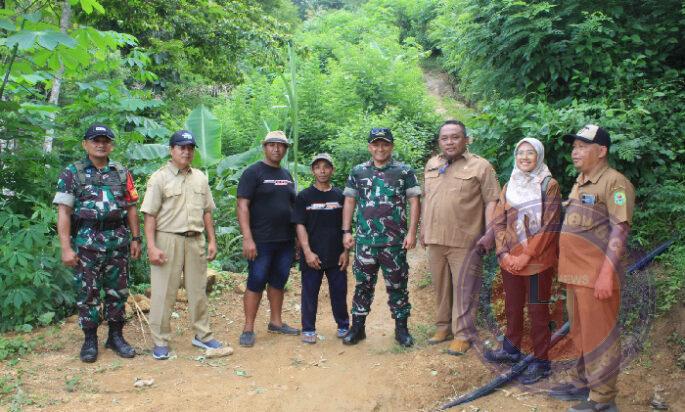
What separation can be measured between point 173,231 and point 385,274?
6.14ft

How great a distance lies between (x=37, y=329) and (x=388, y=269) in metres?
3.38

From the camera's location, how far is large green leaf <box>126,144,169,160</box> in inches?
271

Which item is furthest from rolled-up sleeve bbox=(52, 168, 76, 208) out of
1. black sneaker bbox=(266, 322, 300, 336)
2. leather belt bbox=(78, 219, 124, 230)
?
black sneaker bbox=(266, 322, 300, 336)

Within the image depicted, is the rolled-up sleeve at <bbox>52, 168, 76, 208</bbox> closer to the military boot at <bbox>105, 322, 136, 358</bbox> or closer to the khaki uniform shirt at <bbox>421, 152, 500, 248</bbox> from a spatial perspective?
the military boot at <bbox>105, 322, 136, 358</bbox>

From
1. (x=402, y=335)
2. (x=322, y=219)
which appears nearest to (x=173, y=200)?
(x=322, y=219)

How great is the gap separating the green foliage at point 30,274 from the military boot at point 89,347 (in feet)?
2.44

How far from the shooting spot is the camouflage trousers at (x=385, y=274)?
4.52 metres

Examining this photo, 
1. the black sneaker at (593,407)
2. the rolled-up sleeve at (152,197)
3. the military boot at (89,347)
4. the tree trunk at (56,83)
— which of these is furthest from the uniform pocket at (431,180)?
the tree trunk at (56,83)

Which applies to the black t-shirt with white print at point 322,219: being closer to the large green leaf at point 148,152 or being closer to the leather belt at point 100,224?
the leather belt at point 100,224

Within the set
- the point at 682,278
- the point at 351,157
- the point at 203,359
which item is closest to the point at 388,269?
the point at 203,359

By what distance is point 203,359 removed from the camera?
4.61 m

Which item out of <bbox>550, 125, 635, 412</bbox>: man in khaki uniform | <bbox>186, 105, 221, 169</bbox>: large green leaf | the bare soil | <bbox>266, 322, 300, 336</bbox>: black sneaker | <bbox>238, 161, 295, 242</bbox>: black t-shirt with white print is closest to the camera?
<bbox>550, 125, 635, 412</bbox>: man in khaki uniform

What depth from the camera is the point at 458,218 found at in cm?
434

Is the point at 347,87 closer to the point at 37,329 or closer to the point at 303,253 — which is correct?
the point at 303,253
